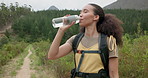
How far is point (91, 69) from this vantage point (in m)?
1.58

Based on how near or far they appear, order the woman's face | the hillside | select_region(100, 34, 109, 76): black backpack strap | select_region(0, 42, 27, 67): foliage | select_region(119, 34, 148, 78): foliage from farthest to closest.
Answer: the hillside → select_region(0, 42, 27, 67): foliage → select_region(119, 34, 148, 78): foliage → the woman's face → select_region(100, 34, 109, 76): black backpack strap

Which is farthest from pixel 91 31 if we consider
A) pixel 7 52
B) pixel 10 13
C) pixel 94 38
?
pixel 10 13

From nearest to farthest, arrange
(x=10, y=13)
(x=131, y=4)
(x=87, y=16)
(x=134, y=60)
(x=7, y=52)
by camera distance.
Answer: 1. (x=87, y=16)
2. (x=134, y=60)
3. (x=7, y=52)
4. (x=10, y=13)
5. (x=131, y=4)

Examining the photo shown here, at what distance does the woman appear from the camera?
1.57 metres

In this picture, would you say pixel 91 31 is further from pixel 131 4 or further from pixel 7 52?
pixel 131 4

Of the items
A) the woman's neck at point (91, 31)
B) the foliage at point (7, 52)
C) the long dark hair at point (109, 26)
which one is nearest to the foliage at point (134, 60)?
the long dark hair at point (109, 26)

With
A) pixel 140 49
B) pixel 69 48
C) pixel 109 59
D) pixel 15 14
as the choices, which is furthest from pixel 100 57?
pixel 15 14

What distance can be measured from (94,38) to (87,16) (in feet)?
0.66

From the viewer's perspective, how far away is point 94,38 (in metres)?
1.65

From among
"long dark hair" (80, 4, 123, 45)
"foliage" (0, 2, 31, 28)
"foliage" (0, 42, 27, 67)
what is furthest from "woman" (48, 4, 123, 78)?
"foliage" (0, 2, 31, 28)

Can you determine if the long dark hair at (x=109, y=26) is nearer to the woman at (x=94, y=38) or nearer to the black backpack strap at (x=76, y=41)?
the woman at (x=94, y=38)

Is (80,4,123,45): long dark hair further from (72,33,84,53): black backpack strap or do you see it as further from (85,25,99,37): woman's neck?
(72,33,84,53): black backpack strap

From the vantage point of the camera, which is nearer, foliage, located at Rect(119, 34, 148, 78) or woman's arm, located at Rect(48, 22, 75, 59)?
woman's arm, located at Rect(48, 22, 75, 59)

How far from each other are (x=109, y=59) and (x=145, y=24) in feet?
151
